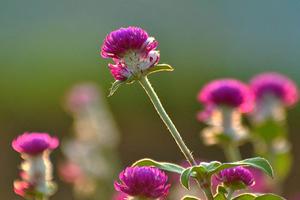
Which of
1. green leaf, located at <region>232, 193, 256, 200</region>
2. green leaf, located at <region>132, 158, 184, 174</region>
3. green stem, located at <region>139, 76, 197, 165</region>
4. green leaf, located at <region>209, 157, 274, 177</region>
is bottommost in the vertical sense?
green leaf, located at <region>232, 193, 256, 200</region>

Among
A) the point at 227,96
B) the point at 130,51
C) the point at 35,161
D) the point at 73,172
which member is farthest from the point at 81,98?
the point at 130,51

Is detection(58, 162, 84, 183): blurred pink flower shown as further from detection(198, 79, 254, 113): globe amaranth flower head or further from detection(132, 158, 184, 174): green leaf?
detection(132, 158, 184, 174): green leaf

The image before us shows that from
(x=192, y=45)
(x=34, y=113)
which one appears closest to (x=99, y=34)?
(x=192, y=45)

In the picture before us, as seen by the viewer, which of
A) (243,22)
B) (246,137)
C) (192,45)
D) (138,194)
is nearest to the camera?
(138,194)

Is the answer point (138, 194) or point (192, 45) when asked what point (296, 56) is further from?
point (138, 194)

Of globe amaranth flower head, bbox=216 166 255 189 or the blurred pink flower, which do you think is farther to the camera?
the blurred pink flower

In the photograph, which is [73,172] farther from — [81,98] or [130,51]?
[130,51]

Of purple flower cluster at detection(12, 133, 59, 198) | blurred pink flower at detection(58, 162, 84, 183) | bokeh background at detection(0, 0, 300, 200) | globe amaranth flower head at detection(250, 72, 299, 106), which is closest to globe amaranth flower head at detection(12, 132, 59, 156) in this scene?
purple flower cluster at detection(12, 133, 59, 198)

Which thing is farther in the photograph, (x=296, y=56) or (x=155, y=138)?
(x=296, y=56)
